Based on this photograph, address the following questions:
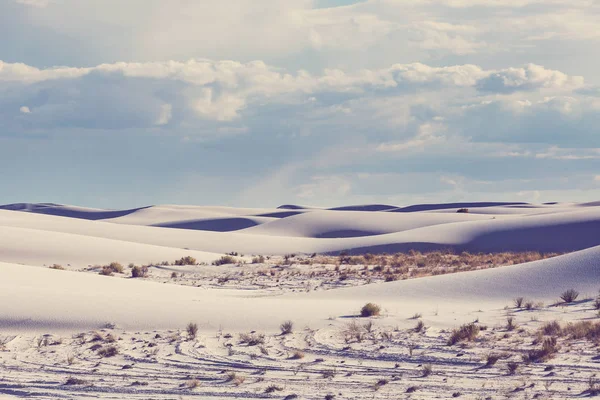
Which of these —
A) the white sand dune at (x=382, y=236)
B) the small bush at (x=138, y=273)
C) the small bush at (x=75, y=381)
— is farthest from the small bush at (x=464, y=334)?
the white sand dune at (x=382, y=236)

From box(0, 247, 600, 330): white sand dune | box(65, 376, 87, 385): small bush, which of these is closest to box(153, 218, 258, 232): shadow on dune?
box(0, 247, 600, 330): white sand dune

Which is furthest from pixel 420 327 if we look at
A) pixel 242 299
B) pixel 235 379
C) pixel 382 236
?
pixel 382 236

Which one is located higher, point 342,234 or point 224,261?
point 342,234

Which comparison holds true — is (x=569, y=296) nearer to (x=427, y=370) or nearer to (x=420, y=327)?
(x=420, y=327)

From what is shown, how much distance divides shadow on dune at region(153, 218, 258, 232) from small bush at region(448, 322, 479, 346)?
86.6m

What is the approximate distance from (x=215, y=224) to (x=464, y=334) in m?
92.1

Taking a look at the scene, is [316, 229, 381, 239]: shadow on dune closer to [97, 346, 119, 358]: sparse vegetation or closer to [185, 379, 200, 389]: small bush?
[97, 346, 119, 358]: sparse vegetation

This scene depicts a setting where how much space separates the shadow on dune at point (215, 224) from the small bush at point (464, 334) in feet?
284

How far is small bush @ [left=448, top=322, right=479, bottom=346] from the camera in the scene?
46.9 feet

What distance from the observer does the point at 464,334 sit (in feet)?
47.7

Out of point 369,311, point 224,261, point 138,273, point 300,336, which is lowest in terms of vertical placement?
point 300,336

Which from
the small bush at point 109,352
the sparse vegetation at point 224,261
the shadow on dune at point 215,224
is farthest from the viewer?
the shadow on dune at point 215,224

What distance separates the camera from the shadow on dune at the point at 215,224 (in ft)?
334

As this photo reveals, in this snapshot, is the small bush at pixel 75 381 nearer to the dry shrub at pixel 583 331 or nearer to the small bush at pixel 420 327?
the small bush at pixel 420 327
